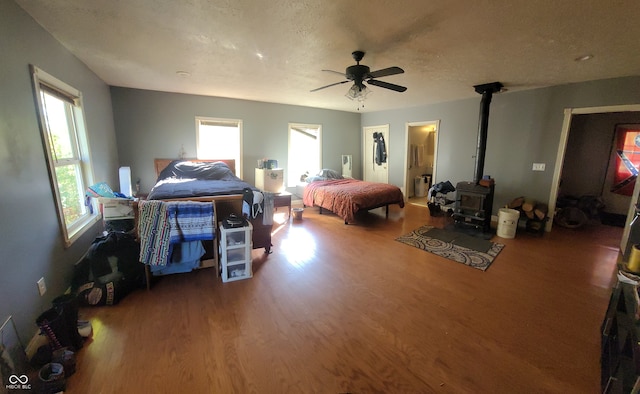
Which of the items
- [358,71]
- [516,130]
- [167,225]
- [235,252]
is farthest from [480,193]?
[167,225]

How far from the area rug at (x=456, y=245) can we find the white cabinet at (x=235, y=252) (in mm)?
2272

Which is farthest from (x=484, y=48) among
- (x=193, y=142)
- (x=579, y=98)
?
(x=193, y=142)

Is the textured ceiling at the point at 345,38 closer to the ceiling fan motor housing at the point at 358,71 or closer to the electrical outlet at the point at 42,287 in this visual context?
the ceiling fan motor housing at the point at 358,71

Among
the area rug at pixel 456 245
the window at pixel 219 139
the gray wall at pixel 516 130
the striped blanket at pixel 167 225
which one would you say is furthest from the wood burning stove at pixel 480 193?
the window at pixel 219 139

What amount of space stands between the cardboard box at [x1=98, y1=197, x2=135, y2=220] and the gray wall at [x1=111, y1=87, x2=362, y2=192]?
7.55 feet

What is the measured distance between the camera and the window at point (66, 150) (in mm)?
2070

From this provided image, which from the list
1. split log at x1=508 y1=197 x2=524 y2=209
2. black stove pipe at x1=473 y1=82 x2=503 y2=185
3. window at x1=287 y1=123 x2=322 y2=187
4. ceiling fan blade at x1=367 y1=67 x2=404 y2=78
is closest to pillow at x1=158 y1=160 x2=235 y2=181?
window at x1=287 y1=123 x2=322 y2=187

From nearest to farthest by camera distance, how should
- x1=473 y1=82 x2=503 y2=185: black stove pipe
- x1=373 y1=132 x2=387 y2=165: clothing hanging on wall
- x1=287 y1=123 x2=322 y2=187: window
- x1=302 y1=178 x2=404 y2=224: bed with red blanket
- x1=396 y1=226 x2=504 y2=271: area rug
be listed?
x1=396 y1=226 x2=504 y2=271: area rug → x1=473 y1=82 x2=503 y2=185: black stove pipe → x1=302 y1=178 x2=404 y2=224: bed with red blanket → x1=287 y1=123 x2=322 y2=187: window → x1=373 y1=132 x2=387 y2=165: clothing hanging on wall

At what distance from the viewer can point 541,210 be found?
401cm

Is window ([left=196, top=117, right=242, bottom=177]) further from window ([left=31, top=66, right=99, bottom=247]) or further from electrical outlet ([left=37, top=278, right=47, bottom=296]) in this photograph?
electrical outlet ([left=37, top=278, right=47, bottom=296])

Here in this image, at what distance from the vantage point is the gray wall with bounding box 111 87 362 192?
4.34m

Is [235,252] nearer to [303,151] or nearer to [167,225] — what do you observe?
[167,225]

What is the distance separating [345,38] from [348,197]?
263cm

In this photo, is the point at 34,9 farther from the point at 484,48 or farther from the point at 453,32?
the point at 484,48
